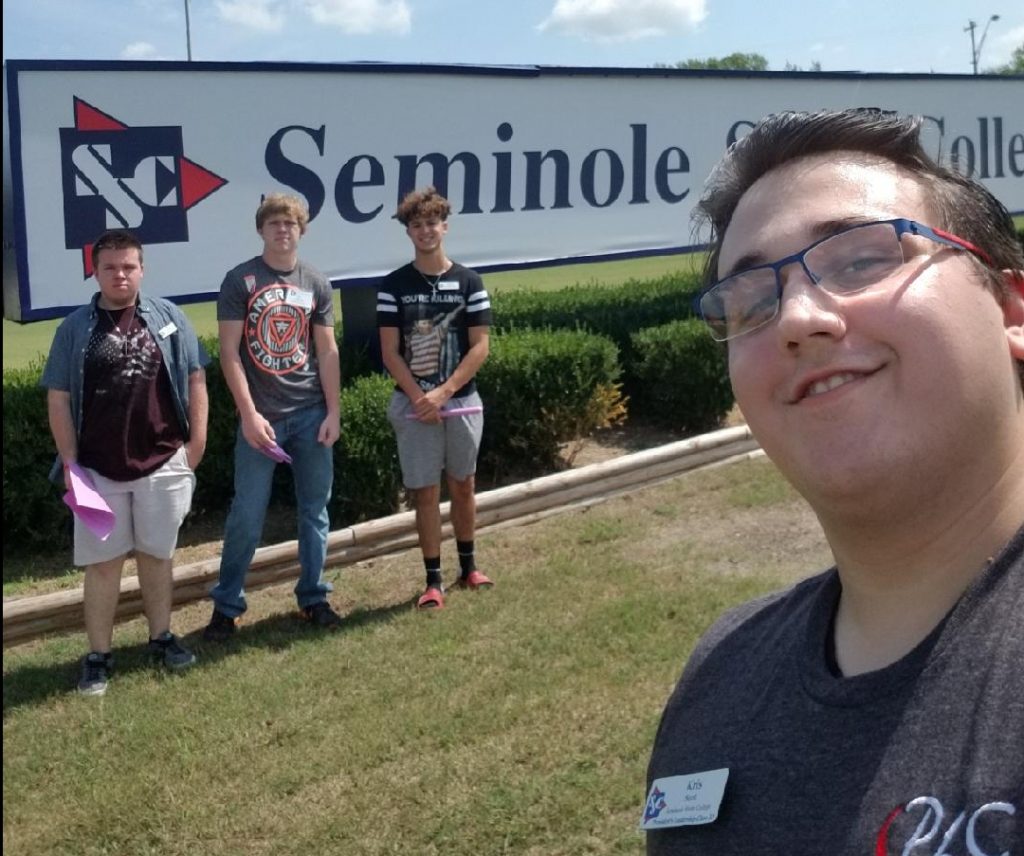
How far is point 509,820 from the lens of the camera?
371cm

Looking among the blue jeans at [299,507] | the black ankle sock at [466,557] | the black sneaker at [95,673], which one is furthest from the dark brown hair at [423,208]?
the black sneaker at [95,673]

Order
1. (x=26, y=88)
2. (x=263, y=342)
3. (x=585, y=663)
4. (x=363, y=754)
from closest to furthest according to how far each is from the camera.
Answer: (x=363, y=754), (x=585, y=663), (x=263, y=342), (x=26, y=88)

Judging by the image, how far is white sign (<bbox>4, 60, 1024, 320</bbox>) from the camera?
6.18 metres

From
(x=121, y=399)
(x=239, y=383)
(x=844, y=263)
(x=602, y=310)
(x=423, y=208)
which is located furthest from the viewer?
(x=602, y=310)

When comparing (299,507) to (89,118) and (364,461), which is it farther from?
(89,118)

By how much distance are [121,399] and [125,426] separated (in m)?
0.12

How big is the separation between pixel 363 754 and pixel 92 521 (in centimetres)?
160

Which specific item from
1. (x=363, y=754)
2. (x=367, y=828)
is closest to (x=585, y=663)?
(x=363, y=754)

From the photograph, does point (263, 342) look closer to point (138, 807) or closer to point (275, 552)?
point (275, 552)

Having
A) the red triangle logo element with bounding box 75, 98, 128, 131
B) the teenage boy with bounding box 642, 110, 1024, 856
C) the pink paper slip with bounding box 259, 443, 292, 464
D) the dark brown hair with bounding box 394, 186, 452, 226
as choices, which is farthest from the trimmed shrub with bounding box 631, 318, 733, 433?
the teenage boy with bounding box 642, 110, 1024, 856

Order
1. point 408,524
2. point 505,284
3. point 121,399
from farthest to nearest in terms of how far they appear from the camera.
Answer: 1. point 505,284
2. point 408,524
3. point 121,399

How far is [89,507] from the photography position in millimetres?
4812

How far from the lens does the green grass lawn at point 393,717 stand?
377 centimetres

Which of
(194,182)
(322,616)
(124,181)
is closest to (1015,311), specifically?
(322,616)
